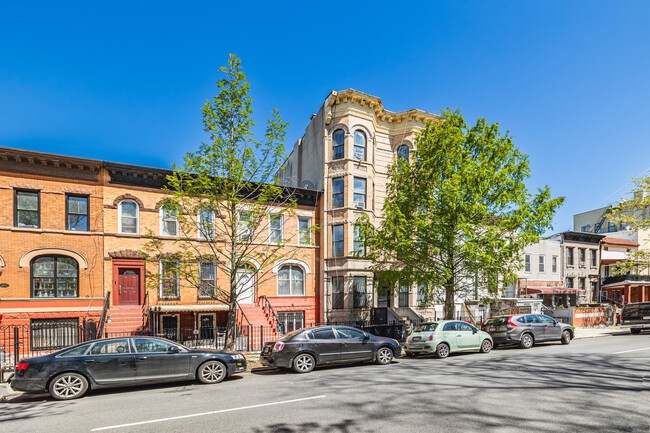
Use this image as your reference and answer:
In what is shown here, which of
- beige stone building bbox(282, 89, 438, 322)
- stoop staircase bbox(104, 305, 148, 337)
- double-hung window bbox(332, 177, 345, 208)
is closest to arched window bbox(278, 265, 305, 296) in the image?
beige stone building bbox(282, 89, 438, 322)

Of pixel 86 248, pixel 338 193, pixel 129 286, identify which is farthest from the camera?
pixel 338 193

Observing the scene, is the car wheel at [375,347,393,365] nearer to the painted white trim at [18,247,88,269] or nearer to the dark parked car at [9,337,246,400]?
the dark parked car at [9,337,246,400]

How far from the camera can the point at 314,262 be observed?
24156mm

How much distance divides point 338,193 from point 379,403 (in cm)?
1712

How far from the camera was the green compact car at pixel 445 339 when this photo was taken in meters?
14.4

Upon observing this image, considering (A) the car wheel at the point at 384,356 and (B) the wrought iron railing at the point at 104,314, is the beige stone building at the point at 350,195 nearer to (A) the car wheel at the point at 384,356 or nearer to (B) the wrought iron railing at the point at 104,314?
(A) the car wheel at the point at 384,356

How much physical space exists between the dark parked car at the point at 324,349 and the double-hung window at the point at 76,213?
12.3 metres

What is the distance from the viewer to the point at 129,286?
19.5m

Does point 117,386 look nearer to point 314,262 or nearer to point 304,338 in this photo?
point 304,338

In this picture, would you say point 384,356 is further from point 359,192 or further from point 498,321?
point 359,192

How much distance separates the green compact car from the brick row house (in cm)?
748

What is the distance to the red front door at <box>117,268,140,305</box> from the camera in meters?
19.3

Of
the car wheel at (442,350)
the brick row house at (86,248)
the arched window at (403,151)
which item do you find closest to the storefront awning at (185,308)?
the brick row house at (86,248)

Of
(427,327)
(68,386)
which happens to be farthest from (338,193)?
(68,386)
